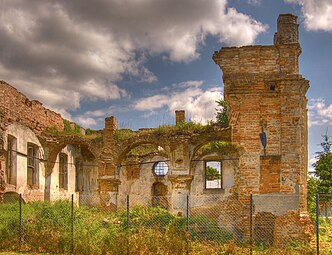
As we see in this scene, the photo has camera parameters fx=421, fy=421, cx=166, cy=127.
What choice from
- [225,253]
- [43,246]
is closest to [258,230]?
[225,253]

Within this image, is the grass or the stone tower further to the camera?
the stone tower

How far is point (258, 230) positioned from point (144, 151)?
40.2 ft

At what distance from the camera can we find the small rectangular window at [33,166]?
59.1 ft

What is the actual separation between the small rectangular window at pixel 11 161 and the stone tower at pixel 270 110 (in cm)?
831

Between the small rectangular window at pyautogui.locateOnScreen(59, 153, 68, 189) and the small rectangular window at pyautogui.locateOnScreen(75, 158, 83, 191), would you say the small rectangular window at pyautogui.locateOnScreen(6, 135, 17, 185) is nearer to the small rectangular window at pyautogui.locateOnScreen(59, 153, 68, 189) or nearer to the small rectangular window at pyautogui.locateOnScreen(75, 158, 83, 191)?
the small rectangular window at pyautogui.locateOnScreen(59, 153, 68, 189)

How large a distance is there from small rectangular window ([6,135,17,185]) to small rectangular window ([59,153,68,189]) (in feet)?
15.7

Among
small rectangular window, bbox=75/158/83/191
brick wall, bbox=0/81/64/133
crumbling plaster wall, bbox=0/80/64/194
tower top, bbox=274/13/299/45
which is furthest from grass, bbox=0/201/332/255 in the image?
small rectangular window, bbox=75/158/83/191

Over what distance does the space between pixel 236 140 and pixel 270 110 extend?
1.57m

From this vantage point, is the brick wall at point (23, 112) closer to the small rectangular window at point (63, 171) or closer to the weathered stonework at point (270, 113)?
the small rectangular window at point (63, 171)

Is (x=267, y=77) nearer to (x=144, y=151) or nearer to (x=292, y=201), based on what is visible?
(x=292, y=201)

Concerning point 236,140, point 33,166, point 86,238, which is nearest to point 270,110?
point 236,140

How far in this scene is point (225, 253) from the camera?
10898 millimetres

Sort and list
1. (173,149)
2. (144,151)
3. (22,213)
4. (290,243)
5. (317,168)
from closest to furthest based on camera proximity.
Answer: (22,213)
(290,243)
(173,149)
(144,151)
(317,168)

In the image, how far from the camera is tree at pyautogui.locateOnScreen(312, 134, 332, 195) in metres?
26.1
